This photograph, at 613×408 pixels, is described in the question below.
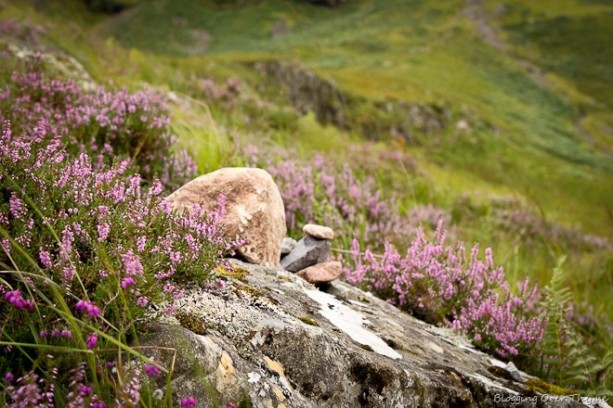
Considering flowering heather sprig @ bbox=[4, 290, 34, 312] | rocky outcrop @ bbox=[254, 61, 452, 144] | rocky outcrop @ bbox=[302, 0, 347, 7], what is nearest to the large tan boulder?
flowering heather sprig @ bbox=[4, 290, 34, 312]

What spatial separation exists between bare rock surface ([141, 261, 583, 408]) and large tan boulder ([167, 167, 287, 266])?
0.74 feet

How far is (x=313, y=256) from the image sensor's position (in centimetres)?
362

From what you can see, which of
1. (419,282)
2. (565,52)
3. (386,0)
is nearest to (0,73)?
(419,282)

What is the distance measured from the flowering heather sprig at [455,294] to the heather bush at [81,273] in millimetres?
1565

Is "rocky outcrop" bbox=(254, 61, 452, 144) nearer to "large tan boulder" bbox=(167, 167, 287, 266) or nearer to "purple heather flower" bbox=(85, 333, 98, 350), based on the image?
"large tan boulder" bbox=(167, 167, 287, 266)

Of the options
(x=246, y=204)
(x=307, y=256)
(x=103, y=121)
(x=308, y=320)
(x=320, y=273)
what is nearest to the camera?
(x=308, y=320)

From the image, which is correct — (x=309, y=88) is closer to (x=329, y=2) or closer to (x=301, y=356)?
(x=301, y=356)

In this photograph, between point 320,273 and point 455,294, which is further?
point 455,294

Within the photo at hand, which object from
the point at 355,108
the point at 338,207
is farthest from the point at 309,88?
the point at 338,207

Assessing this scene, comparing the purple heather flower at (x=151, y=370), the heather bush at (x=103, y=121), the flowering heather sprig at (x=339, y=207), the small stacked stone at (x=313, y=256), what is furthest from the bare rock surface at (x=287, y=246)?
the purple heather flower at (x=151, y=370)

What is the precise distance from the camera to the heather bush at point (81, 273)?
160cm

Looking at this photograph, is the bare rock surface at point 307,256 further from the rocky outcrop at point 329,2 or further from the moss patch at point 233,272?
the rocky outcrop at point 329,2

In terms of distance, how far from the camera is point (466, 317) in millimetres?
3703

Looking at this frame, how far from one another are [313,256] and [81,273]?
1952 millimetres
